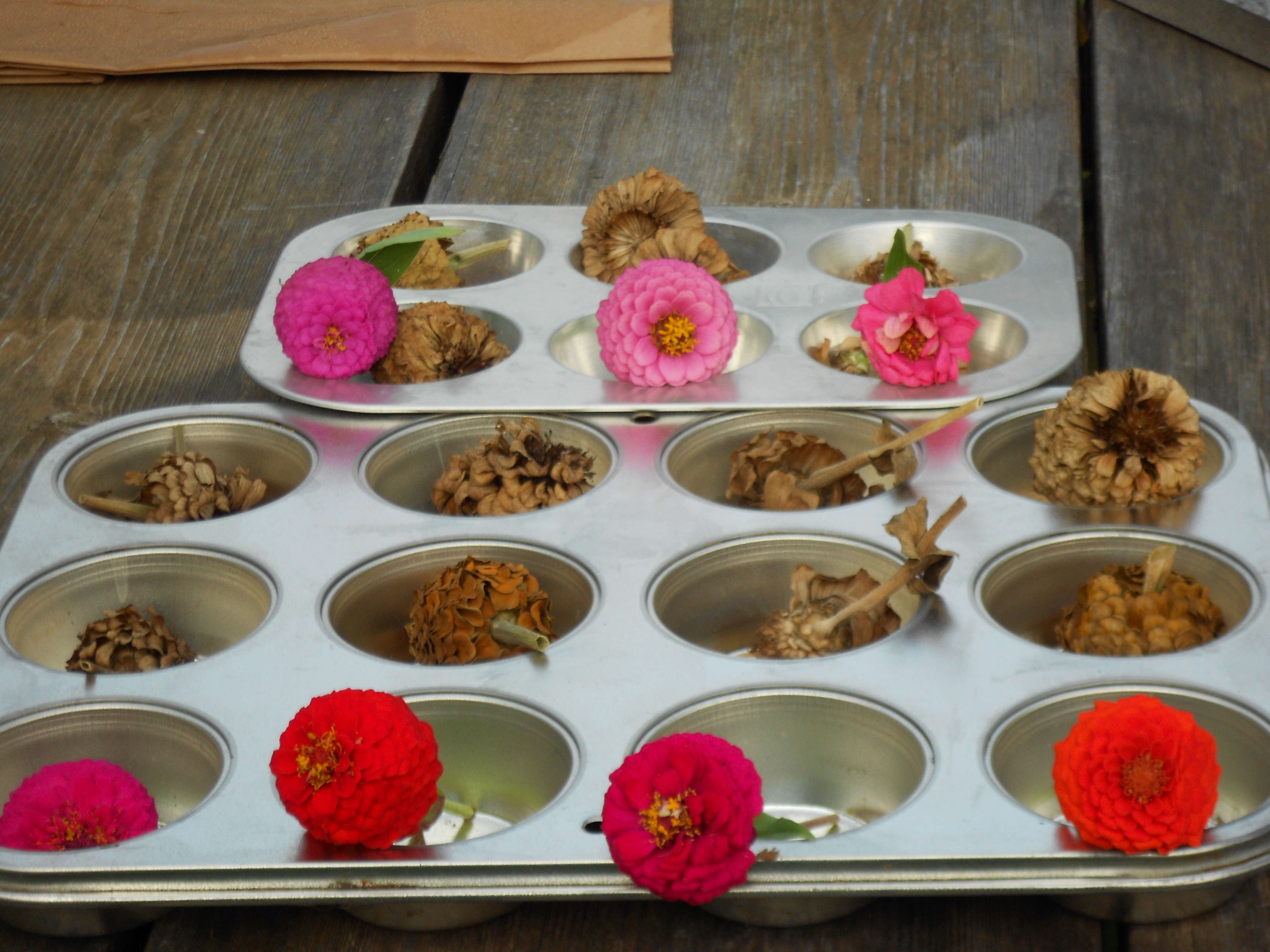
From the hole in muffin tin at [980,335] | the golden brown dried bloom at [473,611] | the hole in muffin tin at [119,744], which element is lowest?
the hole in muffin tin at [119,744]

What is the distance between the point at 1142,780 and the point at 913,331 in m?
0.65

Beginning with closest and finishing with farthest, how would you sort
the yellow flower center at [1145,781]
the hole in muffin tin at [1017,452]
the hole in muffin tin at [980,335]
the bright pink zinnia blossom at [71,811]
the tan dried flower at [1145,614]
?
1. the yellow flower center at [1145,781]
2. the bright pink zinnia blossom at [71,811]
3. the tan dried flower at [1145,614]
4. the hole in muffin tin at [1017,452]
5. the hole in muffin tin at [980,335]

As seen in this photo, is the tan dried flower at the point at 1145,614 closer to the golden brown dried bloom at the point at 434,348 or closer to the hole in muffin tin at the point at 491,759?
the hole in muffin tin at the point at 491,759

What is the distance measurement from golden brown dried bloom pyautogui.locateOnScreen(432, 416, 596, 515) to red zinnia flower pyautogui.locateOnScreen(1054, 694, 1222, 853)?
554 mm

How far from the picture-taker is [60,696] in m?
1.02

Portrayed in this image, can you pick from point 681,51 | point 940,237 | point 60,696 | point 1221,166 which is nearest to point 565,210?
point 940,237

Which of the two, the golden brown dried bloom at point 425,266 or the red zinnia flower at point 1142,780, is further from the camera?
the golden brown dried bloom at point 425,266

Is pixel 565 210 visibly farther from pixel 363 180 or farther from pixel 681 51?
pixel 681 51

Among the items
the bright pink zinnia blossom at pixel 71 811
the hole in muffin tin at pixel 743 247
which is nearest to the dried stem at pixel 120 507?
the bright pink zinnia blossom at pixel 71 811

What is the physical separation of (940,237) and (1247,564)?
2.35 ft

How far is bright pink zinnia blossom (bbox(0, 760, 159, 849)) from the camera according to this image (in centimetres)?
92

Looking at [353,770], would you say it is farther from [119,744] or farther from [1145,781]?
[1145,781]

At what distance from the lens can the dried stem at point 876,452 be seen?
1241 millimetres

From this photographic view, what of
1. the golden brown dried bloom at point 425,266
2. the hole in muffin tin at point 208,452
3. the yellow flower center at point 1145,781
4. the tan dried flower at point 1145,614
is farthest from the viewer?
the golden brown dried bloom at point 425,266
